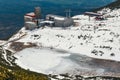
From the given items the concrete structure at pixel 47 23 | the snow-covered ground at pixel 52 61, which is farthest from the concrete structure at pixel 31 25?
the snow-covered ground at pixel 52 61

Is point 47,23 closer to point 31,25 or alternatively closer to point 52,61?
point 31,25

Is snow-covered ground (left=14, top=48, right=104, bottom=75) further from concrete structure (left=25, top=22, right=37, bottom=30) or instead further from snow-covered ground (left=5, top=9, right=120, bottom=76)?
concrete structure (left=25, top=22, right=37, bottom=30)

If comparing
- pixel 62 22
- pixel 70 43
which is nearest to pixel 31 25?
pixel 62 22

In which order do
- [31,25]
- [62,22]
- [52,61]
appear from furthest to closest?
[31,25] → [62,22] → [52,61]

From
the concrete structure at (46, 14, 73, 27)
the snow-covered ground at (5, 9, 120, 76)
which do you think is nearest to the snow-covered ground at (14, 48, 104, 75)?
the snow-covered ground at (5, 9, 120, 76)

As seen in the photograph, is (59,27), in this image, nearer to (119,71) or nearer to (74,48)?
(74,48)

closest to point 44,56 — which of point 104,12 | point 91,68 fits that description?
point 91,68

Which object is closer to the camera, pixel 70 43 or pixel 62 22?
pixel 70 43

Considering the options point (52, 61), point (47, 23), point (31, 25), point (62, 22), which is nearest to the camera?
point (52, 61)

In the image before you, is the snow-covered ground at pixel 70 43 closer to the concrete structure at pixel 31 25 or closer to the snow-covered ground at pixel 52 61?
the snow-covered ground at pixel 52 61
